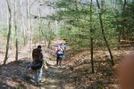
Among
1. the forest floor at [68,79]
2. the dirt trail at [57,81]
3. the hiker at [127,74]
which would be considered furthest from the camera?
the dirt trail at [57,81]

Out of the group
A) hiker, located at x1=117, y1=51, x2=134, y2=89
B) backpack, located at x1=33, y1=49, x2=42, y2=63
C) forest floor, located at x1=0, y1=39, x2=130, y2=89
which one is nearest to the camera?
hiker, located at x1=117, y1=51, x2=134, y2=89

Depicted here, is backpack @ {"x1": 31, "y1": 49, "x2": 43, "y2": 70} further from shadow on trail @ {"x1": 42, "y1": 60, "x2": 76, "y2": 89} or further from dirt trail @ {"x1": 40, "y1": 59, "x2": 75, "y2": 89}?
shadow on trail @ {"x1": 42, "y1": 60, "x2": 76, "y2": 89}

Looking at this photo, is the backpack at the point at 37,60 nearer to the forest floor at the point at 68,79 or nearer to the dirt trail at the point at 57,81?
the forest floor at the point at 68,79

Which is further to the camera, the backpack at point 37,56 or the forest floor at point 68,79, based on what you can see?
the backpack at point 37,56

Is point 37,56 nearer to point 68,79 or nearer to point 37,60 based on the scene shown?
point 37,60

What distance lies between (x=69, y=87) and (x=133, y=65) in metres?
12.4

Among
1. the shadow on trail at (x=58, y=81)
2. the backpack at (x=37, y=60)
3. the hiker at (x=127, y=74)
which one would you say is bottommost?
the shadow on trail at (x=58, y=81)

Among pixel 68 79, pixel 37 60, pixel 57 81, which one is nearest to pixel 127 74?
pixel 37 60

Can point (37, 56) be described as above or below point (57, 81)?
above

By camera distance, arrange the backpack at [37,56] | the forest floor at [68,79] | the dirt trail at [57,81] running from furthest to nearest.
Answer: the dirt trail at [57,81], the backpack at [37,56], the forest floor at [68,79]

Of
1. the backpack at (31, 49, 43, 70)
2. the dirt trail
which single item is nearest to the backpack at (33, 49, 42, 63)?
the backpack at (31, 49, 43, 70)

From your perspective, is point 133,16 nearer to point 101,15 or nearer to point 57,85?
point 101,15

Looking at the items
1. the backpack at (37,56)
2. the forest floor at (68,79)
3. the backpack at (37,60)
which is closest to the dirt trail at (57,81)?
the forest floor at (68,79)

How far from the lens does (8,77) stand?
1147cm
